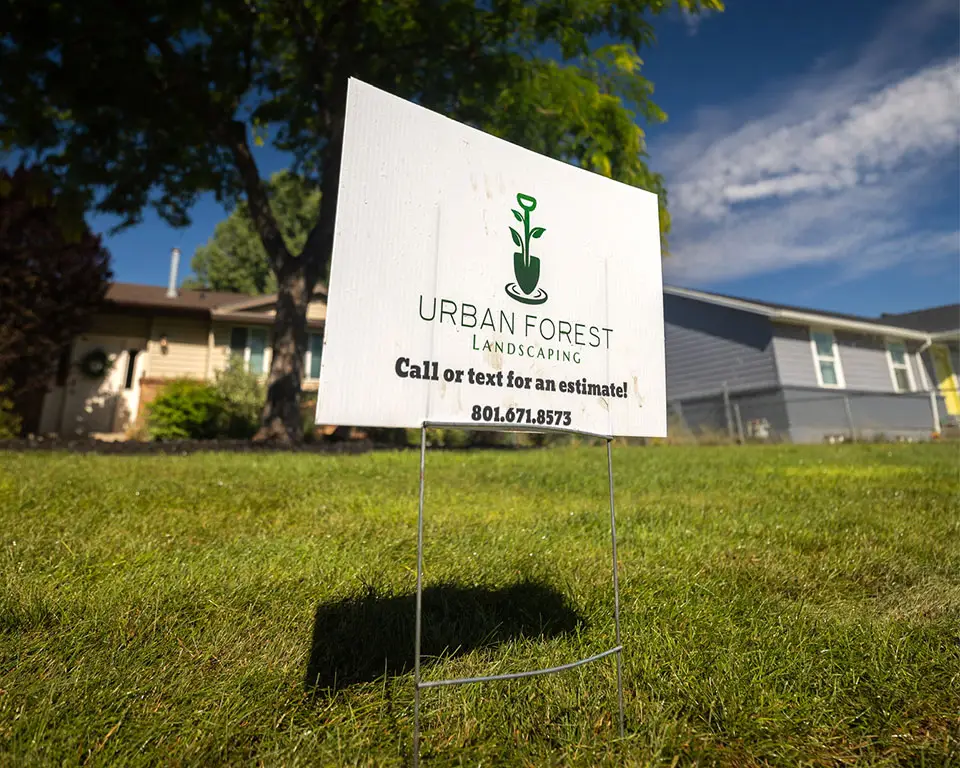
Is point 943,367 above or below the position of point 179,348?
above

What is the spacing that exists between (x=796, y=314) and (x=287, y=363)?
48.6 feet

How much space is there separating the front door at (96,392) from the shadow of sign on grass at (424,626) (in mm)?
17076

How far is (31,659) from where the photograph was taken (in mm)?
1804

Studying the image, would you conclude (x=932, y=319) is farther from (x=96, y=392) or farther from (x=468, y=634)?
(x=96, y=392)

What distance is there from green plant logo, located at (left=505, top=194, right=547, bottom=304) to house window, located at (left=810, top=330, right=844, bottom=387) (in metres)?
18.8

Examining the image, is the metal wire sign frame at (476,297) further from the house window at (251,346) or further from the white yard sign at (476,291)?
the house window at (251,346)

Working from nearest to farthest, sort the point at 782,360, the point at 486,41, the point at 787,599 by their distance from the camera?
the point at 787,599 < the point at 486,41 < the point at 782,360

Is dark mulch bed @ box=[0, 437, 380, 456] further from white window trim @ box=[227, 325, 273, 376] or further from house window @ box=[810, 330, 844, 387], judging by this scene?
Result: house window @ box=[810, 330, 844, 387]

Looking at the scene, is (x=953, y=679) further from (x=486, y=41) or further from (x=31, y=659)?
(x=486, y=41)

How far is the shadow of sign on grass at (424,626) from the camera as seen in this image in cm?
192

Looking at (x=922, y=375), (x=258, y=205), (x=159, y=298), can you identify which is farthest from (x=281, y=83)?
(x=922, y=375)

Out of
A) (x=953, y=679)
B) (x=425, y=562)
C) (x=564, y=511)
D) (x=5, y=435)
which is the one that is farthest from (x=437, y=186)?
(x=5, y=435)

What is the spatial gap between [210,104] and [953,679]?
12.3 metres

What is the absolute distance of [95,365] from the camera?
15891mm
